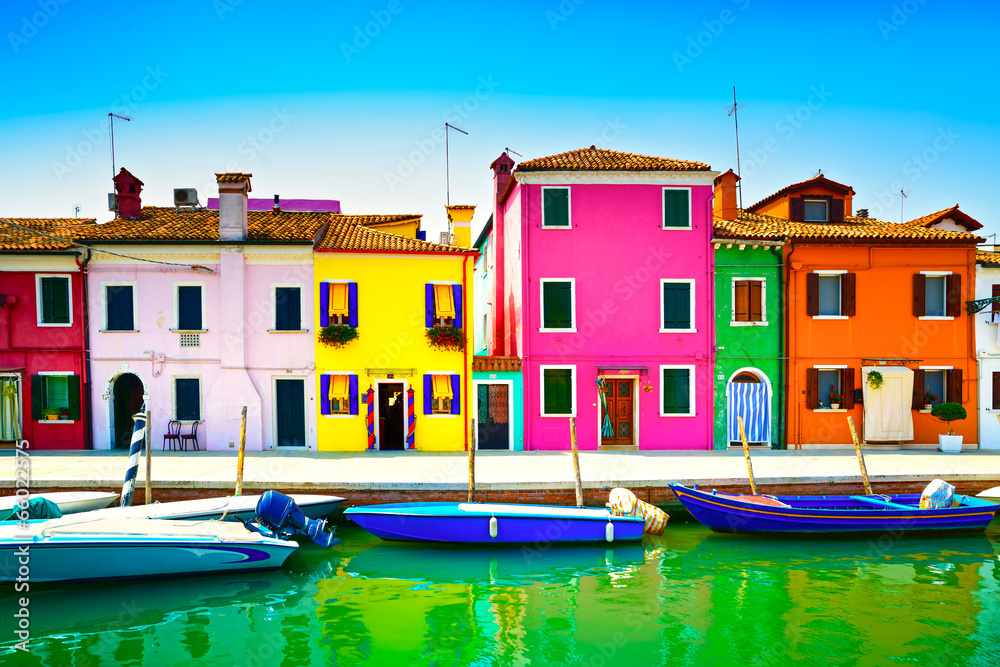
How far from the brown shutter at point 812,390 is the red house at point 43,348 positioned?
20151 millimetres

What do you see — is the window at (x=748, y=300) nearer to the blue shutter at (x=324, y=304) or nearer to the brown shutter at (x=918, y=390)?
the brown shutter at (x=918, y=390)

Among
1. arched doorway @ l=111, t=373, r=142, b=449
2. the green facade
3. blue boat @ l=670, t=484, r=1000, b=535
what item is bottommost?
blue boat @ l=670, t=484, r=1000, b=535

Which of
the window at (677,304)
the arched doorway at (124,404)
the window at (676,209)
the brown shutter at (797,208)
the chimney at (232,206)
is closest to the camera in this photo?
the chimney at (232,206)

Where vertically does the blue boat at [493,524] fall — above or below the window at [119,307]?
below

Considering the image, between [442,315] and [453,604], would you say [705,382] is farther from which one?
[453,604]

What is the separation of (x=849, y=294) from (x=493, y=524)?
12852mm

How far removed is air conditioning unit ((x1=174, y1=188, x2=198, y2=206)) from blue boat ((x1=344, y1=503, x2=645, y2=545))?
14.1 metres

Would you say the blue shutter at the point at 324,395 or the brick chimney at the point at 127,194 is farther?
the brick chimney at the point at 127,194

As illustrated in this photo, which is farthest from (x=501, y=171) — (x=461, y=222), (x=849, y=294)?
(x=849, y=294)

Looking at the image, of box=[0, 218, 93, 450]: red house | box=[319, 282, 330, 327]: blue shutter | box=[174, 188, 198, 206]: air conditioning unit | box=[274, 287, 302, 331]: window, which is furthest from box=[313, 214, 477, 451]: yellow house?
box=[174, 188, 198, 206]: air conditioning unit

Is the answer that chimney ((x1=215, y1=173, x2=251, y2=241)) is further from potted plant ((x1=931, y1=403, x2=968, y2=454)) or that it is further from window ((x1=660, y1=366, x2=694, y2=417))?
potted plant ((x1=931, y1=403, x2=968, y2=454))

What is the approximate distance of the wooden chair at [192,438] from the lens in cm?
1728

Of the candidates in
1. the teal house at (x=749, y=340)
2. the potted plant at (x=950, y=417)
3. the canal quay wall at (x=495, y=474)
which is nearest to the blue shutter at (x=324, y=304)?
the canal quay wall at (x=495, y=474)

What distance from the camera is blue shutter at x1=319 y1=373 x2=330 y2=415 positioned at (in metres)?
17.6
